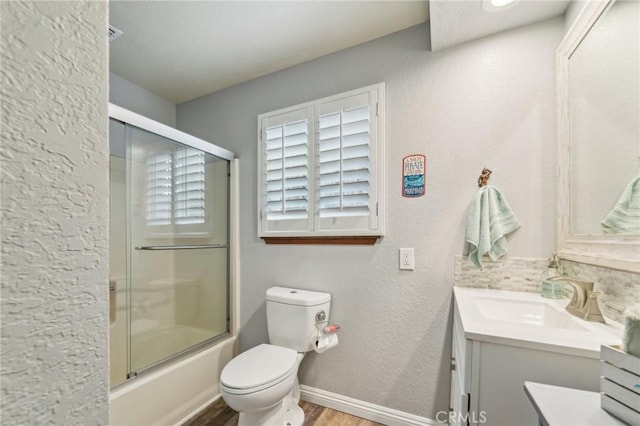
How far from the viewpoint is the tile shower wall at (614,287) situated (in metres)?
0.86

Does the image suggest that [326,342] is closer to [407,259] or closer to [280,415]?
[280,415]

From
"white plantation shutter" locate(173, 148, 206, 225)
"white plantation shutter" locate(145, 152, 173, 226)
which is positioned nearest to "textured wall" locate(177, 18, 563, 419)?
"white plantation shutter" locate(173, 148, 206, 225)

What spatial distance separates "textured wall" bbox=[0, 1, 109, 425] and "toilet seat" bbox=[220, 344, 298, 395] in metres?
1.05

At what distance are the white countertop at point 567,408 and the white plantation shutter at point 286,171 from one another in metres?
1.34

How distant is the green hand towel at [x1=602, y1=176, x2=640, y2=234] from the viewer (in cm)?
83

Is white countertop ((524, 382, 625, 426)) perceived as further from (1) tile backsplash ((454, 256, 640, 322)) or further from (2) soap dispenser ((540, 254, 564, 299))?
(2) soap dispenser ((540, 254, 564, 299))

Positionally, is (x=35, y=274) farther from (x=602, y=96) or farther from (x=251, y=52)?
(x=251, y=52)

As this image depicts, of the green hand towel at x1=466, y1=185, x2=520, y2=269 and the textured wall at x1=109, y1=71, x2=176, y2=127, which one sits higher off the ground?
the textured wall at x1=109, y1=71, x2=176, y2=127

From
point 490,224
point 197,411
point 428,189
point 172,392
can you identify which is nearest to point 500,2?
point 428,189

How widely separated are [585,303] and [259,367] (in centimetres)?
142

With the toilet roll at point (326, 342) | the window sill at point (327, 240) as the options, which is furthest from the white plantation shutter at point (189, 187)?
the toilet roll at point (326, 342)

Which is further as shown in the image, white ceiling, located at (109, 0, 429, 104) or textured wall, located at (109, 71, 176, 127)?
textured wall, located at (109, 71, 176, 127)

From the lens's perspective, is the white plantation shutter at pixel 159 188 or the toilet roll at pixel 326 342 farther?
the white plantation shutter at pixel 159 188

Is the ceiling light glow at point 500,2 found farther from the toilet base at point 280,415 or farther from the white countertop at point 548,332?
the toilet base at point 280,415
